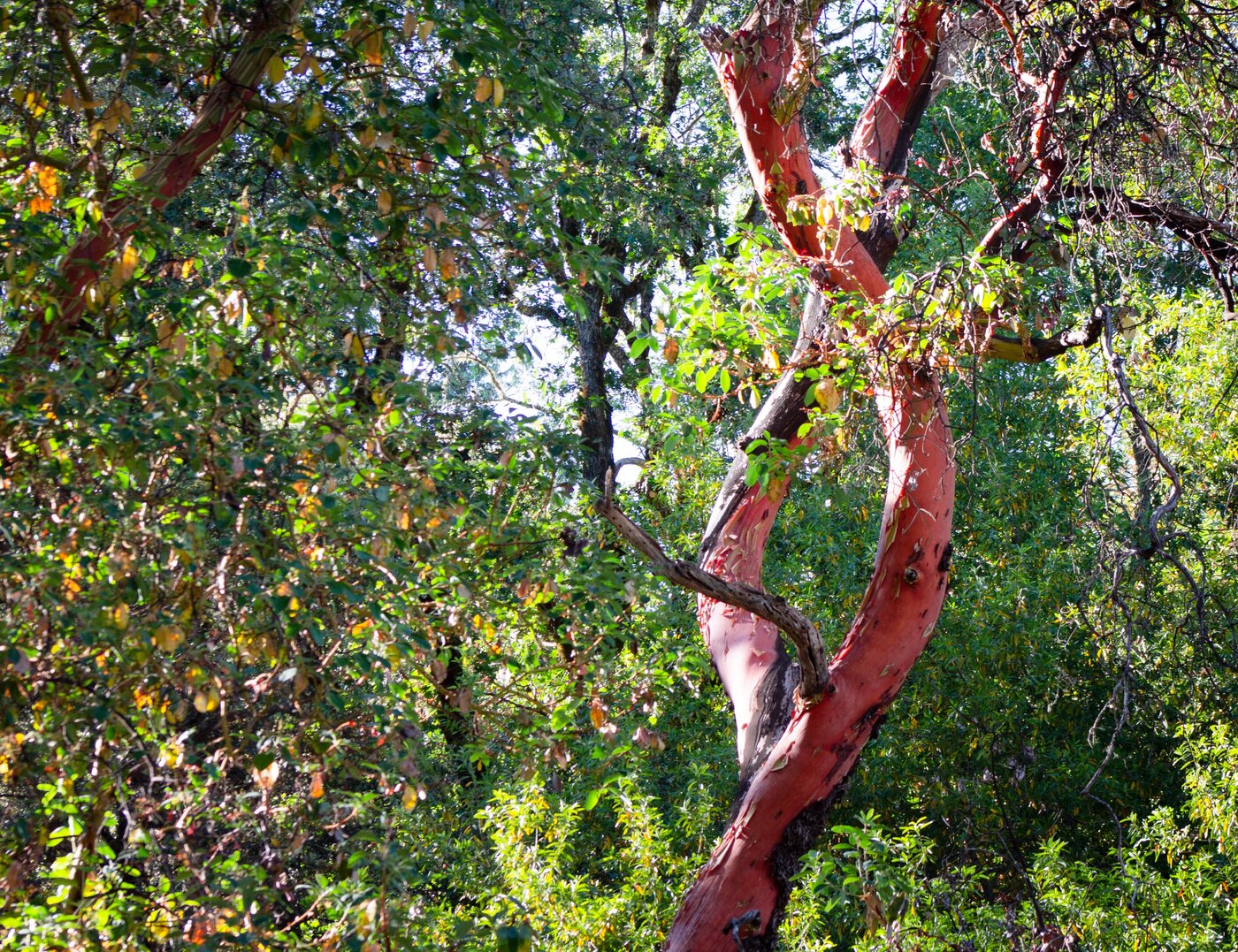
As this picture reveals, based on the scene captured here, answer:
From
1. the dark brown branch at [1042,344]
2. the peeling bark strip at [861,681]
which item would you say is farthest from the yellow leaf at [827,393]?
the dark brown branch at [1042,344]

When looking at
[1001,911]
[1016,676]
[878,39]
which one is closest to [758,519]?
[1001,911]

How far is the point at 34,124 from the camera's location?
2660mm

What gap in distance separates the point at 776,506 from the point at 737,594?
96cm

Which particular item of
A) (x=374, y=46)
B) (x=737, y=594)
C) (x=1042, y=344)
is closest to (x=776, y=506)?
(x=737, y=594)

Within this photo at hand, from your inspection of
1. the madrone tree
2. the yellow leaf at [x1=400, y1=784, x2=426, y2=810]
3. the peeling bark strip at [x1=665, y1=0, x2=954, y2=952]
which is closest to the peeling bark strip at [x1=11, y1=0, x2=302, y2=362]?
the yellow leaf at [x1=400, y1=784, x2=426, y2=810]

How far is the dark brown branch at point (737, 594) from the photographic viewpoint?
3314 mm

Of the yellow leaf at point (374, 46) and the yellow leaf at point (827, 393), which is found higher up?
the yellow leaf at point (374, 46)

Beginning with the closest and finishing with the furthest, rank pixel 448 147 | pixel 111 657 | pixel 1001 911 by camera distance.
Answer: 1. pixel 111 657
2. pixel 448 147
3. pixel 1001 911

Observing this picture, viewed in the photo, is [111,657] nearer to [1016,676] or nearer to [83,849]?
[83,849]

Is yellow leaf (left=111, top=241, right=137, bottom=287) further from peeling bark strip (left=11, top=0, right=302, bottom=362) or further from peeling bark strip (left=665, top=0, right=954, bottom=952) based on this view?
peeling bark strip (left=665, top=0, right=954, bottom=952)

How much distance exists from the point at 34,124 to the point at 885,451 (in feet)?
9.93

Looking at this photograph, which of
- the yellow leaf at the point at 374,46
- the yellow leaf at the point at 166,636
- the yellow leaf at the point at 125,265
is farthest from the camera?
the yellow leaf at the point at 374,46

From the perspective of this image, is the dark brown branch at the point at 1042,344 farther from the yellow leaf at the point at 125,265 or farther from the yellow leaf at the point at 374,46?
the yellow leaf at the point at 125,265

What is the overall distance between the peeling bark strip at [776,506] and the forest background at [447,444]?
0.02m
